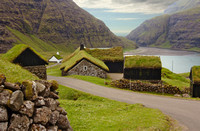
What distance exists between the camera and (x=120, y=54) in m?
57.4

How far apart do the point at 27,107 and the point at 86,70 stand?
34632 millimetres

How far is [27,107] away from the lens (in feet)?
27.0

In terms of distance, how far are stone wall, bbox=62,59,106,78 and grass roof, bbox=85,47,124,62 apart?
40.5 ft

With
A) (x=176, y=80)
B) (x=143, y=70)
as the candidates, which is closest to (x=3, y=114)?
(x=143, y=70)

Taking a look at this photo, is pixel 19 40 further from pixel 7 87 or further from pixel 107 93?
pixel 7 87

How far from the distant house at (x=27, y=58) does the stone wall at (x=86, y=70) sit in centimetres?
1231

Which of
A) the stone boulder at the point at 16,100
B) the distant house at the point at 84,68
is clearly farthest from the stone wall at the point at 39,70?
the stone boulder at the point at 16,100

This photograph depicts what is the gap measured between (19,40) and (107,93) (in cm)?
19639

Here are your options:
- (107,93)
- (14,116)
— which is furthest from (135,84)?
(14,116)

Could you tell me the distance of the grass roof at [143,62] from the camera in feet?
136

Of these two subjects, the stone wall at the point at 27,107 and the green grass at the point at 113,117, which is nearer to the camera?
the stone wall at the point at 27,107

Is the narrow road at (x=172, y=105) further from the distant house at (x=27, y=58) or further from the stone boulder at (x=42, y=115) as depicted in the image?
the stone boulder at (x=42, y=115)

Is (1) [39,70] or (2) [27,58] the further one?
(1) [39,70]

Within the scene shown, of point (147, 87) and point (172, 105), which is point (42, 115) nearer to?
point (172, 105)
